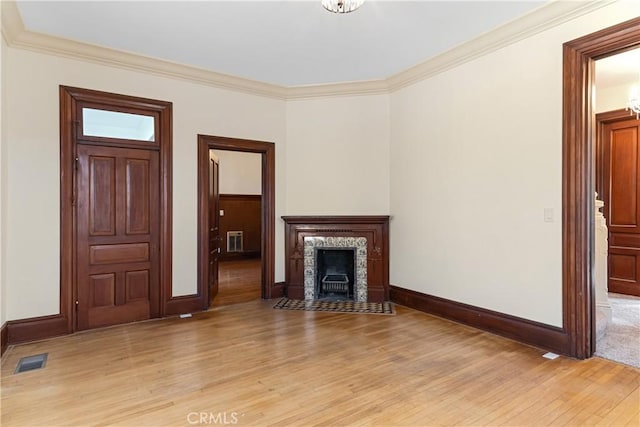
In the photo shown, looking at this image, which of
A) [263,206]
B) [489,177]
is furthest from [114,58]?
[489,177]

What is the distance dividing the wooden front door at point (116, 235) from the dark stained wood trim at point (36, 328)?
172mm

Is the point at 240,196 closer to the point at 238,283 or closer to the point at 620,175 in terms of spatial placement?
the point at 238,283

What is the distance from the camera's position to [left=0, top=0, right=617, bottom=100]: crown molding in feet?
10.3

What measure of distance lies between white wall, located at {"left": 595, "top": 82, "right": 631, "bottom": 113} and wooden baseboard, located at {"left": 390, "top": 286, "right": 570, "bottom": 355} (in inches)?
164

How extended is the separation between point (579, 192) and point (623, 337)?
1701 mm

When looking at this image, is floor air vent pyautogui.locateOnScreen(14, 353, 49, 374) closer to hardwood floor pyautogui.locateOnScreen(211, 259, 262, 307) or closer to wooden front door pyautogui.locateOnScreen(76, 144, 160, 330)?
wooden front door pyautogui.locateOnScreen(76, 144, 160, 330)

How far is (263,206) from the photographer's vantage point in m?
5.17

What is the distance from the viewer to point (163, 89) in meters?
4.32

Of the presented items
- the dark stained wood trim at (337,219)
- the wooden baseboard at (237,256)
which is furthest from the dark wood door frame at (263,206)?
the wooden baseboard at (237,256)

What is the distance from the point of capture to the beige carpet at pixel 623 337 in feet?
10.1

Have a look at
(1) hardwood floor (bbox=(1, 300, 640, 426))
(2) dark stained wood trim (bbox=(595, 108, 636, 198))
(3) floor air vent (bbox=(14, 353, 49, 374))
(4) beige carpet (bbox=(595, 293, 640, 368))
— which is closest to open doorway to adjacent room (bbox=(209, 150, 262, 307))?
(1) hardwood floor (bbox=(1, 300, 640, 426))

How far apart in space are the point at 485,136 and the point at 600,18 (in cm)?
129

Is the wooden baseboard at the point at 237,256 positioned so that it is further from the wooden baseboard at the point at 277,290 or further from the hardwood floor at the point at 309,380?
the hardwood floor at the point at 309,380

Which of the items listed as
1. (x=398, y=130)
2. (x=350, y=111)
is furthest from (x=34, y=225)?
(x=398, y=130)
